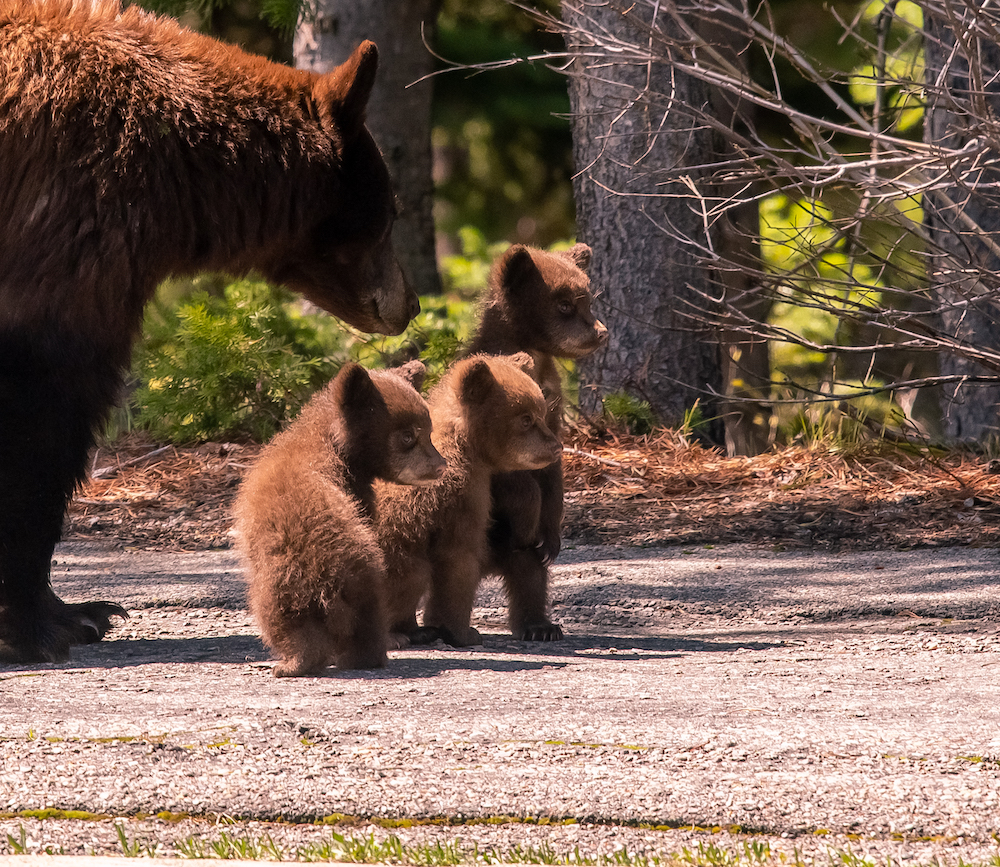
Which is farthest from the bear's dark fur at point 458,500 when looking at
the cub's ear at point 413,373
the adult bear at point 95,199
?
the adult bear at point 95,199

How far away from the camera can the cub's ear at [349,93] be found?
5.00 metres

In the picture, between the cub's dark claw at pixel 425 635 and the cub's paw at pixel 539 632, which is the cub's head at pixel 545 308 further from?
the cub's dark claw at pixel 425 635

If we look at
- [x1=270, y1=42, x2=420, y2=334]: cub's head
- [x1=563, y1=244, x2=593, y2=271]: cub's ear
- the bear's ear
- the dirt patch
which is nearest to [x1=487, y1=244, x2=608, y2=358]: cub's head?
the bear's ear

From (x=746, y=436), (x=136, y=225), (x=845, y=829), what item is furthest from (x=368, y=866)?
(x=746, y=436)

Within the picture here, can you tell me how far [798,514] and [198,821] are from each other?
5.31 m

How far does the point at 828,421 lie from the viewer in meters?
9.05

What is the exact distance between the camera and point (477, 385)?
515 cm

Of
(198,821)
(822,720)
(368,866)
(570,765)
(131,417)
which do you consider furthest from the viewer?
(131,417)

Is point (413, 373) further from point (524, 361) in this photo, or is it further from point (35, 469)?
point (35, 469)

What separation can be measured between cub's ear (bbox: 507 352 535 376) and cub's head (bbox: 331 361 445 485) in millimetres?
907

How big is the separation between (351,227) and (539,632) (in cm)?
182

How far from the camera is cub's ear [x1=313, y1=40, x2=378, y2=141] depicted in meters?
5.00

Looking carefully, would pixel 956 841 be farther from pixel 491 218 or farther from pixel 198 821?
pixel 491 218

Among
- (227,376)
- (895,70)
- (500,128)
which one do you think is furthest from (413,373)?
(500,128)
